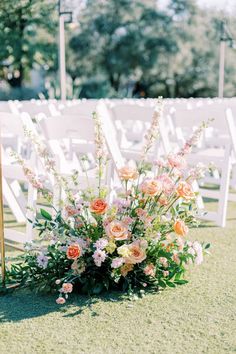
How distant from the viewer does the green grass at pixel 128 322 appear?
268 cm

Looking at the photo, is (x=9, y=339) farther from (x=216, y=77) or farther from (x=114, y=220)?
(x=216, y=77)

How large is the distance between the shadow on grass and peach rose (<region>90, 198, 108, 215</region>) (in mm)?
489

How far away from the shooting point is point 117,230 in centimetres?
317

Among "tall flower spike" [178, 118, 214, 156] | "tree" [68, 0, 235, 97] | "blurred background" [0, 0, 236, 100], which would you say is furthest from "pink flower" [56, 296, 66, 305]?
"tree" [68, 0, 235, 97]

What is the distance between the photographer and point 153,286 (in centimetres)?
342

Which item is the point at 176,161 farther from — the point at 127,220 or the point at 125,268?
the point at 125,268

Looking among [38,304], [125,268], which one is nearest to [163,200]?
[125,268]

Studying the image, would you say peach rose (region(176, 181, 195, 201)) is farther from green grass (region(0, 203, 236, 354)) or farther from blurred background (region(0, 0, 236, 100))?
blurred background (region(0, 0, 236, 100))

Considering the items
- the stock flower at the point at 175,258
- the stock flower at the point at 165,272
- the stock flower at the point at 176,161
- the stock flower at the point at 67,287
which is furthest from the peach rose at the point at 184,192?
the stock flower at the point at 67,287

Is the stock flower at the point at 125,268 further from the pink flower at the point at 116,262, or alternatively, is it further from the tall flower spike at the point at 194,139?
the tall flower spike at the point at 194,139

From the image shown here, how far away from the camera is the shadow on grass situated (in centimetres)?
306

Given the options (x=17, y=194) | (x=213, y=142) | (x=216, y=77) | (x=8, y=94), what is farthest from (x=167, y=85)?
(x=17, y=194)

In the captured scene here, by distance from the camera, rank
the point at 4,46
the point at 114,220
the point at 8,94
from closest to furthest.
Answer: the point at 114,220 < the point at 4,46 < the point at 8,94

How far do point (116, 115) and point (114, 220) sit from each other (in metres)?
2.36
